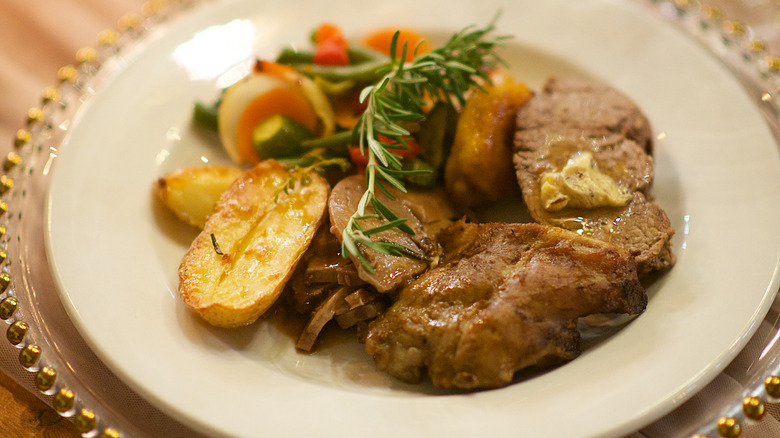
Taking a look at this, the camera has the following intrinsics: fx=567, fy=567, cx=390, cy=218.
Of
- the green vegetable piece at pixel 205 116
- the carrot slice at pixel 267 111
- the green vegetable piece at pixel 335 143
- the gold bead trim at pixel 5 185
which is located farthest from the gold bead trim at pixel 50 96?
the green vegetable piece at pixel 335 143

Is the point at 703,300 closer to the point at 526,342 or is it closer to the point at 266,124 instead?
the point at 526,342

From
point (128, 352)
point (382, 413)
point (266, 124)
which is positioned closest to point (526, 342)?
point (382, 413)

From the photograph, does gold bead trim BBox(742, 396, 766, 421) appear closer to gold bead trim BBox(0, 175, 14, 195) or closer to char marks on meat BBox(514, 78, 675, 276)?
char marks on meat BBox(514, 78, 675, 276)

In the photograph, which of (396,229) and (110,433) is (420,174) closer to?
(396,229)

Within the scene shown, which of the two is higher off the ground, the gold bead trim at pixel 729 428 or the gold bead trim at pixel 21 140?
the gold bead trim at pixel 21 140

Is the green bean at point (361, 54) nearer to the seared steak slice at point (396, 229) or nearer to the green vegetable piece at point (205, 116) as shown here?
the green vegetable piece at point (205, 116)

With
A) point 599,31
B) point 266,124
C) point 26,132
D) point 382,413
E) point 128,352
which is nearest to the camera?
point 382,413

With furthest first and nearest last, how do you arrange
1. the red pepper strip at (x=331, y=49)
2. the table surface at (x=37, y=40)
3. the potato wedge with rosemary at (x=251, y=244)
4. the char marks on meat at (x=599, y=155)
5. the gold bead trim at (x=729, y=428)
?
1. the table surface at (x=37, y=40)
2. the red pepper strip at (x=331, y=49)
3. the char marks on meat at (x=599, y=155)
4. the potato wedge with rosemary at (x=251, y=244)
5. the gold bead trim at (x=729, y=428)
